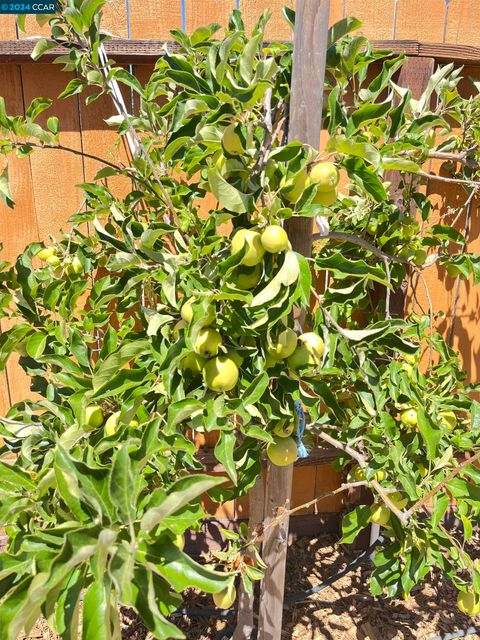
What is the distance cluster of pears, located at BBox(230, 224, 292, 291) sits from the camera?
3.23 ft

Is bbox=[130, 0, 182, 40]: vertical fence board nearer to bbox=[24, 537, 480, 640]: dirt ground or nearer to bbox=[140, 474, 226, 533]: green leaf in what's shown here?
bbox=[140, 474, 226, 533]: green leaf

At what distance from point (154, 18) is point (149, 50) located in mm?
184

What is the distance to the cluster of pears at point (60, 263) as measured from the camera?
5.89 feet

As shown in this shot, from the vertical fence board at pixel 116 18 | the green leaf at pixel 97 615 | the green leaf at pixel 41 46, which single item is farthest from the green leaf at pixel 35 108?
the green leaf at pixel 97 615

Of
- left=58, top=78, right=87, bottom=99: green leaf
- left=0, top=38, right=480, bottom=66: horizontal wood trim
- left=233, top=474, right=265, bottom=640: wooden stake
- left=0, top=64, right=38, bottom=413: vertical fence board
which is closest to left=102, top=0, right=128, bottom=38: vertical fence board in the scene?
left=0, top=38, right=480, bottom=66: horizontal wood trim

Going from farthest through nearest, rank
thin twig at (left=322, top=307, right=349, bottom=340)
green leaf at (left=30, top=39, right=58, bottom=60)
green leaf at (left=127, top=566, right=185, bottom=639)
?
green leaf at (left=30, top=39, right=58, bottom=60), thin twig at (left=322, top=307, right=349, bottom=340), green leaf at (left=127, top=566, right=185, bottom=639)

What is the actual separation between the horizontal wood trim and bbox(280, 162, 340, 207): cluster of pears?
103 cm

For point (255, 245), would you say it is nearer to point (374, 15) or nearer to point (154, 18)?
point (154, 18)

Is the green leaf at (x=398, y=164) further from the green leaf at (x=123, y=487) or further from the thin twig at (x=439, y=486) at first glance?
the green leaf at (x=123, y=487)

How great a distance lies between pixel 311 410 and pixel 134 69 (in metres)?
1.49

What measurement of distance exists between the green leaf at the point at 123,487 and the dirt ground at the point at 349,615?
174cm

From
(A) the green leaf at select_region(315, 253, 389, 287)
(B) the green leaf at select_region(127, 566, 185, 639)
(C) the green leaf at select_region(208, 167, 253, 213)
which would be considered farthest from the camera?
(A) the green leaf at select_region(315, 253, 389, 287)

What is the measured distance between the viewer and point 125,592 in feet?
1.94

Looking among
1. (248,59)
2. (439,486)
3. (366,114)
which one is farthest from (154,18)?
(439,486)
